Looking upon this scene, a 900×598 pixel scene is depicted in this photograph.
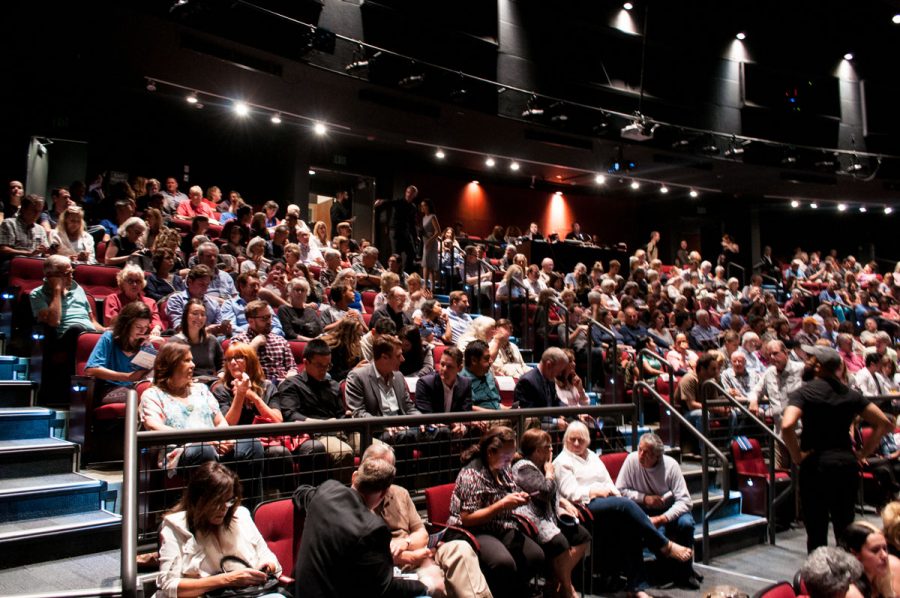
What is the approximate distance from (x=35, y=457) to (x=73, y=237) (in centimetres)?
314

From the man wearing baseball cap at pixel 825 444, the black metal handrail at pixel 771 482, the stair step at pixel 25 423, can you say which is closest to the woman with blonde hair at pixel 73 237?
the stair step at pixel 25 423

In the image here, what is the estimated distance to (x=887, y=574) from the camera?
10.3 feet

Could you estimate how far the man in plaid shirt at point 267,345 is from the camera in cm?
516

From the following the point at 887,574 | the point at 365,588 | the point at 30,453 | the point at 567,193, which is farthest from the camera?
the point at 567,193

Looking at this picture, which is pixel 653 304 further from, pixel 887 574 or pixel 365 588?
pixel 365 588

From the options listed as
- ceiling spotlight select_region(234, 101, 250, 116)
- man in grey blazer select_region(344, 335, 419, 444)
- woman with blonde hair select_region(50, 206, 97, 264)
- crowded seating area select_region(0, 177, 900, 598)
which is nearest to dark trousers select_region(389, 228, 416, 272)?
crowded seating area select_region(0, 177, 900, 598)

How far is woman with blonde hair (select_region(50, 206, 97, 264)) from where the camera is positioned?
6383 millimetres

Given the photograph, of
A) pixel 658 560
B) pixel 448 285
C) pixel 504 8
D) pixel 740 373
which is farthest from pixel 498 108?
pixel 658 560

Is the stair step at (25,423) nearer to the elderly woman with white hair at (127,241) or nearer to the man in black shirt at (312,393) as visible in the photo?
the man in black shirt at (312,393)

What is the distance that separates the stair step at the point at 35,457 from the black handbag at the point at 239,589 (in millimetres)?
1719

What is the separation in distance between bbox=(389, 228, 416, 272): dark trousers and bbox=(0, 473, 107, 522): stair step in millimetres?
6722

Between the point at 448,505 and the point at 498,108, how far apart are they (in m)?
9.81

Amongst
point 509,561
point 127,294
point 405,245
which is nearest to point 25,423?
point 127,294

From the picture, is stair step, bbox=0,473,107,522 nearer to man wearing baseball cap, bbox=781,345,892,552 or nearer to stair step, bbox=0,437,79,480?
stair step, bbox=0,437,79,480
